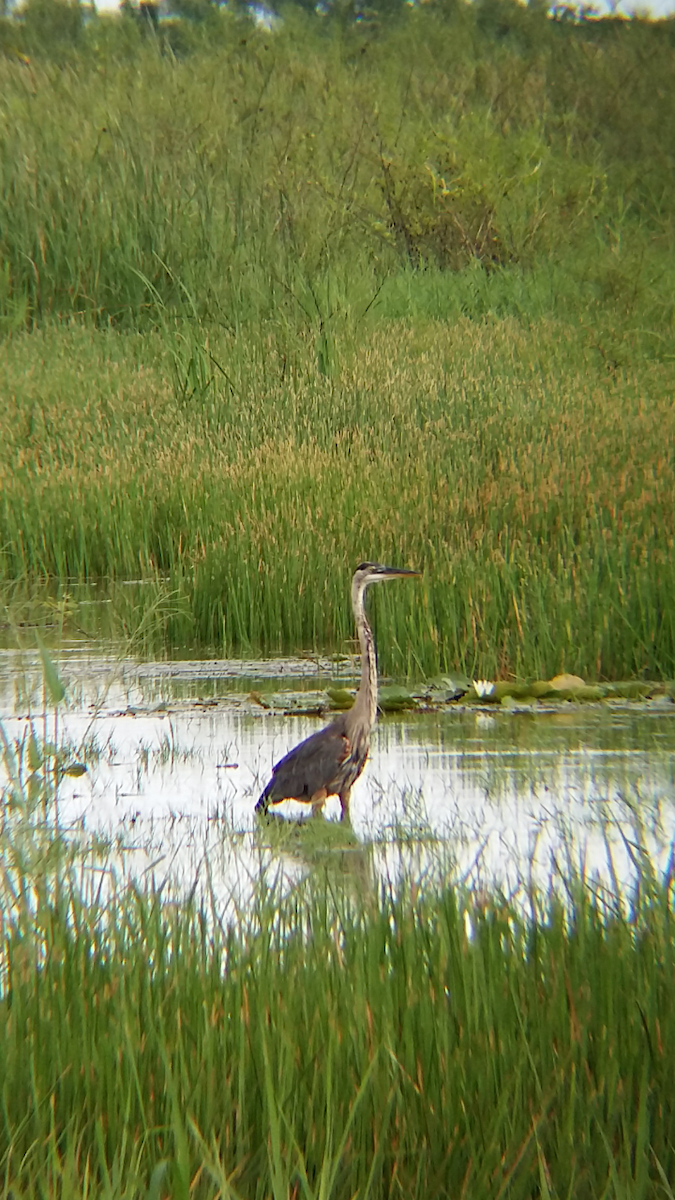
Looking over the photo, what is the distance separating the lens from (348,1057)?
2873 mm

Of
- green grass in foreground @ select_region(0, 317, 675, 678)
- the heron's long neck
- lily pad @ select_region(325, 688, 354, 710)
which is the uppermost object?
green grass in foreground @ select_region(0, 317, 675, 678)

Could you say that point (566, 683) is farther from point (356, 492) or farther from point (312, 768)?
point (356, 492)

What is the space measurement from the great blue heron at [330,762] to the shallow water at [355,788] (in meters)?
0.10

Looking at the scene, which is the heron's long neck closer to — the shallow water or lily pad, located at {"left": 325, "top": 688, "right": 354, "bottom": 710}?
the shallow water

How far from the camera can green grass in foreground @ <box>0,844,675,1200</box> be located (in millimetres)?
2676

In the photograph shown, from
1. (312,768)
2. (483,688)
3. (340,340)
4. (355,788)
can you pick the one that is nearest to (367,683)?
(355,788)

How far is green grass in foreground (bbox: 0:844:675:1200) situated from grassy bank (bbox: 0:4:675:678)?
12.4 ft

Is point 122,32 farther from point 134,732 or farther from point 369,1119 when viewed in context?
point 369,1119

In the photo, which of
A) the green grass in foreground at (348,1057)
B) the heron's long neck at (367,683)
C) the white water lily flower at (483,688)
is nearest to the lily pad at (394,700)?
the white water lily flower at (483,688)

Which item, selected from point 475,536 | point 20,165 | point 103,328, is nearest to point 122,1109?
point 475,536

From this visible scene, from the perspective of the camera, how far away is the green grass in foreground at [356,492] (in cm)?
725

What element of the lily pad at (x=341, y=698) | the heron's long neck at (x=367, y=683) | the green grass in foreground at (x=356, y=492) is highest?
the green grass in foreground at (x=356, y=492)

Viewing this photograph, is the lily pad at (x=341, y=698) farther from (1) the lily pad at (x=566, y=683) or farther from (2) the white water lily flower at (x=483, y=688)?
(1) the lily pad at (x=566, y=683)

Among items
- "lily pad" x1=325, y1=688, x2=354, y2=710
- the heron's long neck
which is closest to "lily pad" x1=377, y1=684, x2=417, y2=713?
"lily pad" x1=325, y1=688, x2=354, y2=710
